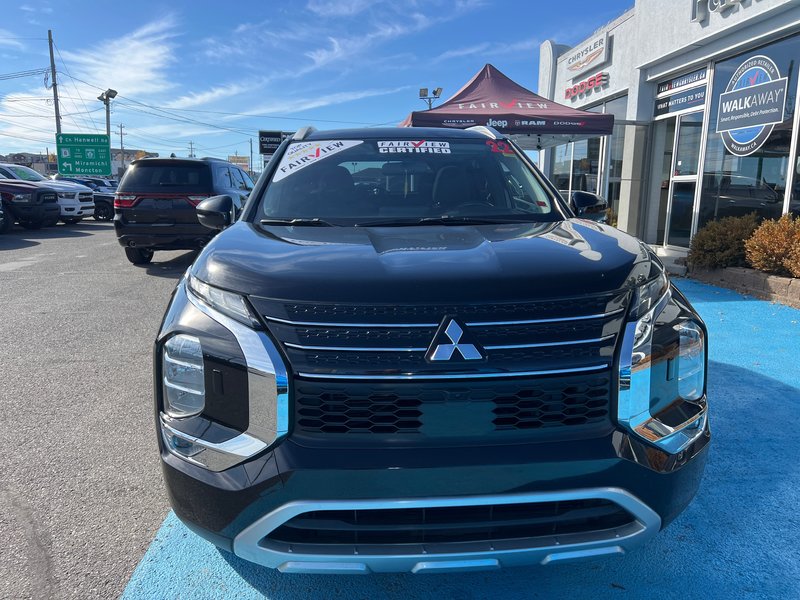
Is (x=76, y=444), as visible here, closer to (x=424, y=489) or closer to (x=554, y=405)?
(x=424, y=489)

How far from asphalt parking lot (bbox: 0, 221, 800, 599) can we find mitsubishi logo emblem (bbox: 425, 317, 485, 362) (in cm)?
103

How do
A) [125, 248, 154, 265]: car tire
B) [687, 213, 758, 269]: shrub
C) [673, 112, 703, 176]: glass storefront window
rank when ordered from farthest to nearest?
[673, 112, 703, 176]: glass storefront window
[125, 248, 154, 265]: car tire
[687, 213, 758, 269]: shrub

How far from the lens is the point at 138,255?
395 inches


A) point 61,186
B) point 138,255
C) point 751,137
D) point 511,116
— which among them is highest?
point 511,116

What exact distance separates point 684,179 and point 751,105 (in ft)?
6.65

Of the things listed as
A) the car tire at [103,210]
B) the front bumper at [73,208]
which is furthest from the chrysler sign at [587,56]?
the car tire at [103,210]

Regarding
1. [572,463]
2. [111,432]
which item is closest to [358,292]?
[572,463]

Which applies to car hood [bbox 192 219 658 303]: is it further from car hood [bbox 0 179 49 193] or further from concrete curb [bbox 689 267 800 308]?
car hood [bbox 0 179 49 193]

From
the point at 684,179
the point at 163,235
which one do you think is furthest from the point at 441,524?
the point at 684,179

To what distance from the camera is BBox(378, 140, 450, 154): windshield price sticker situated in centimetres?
330

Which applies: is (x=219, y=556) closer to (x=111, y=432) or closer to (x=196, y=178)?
(x=111, y=432)

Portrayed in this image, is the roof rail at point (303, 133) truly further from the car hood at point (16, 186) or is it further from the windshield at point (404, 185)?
the car hood at point (16, 186)

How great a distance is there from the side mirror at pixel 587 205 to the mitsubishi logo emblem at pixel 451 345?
1.81m

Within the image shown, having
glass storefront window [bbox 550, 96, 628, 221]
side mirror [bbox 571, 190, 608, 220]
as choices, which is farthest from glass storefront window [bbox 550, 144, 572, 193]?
side mirror [bbox 571, 190, 608, 220]
